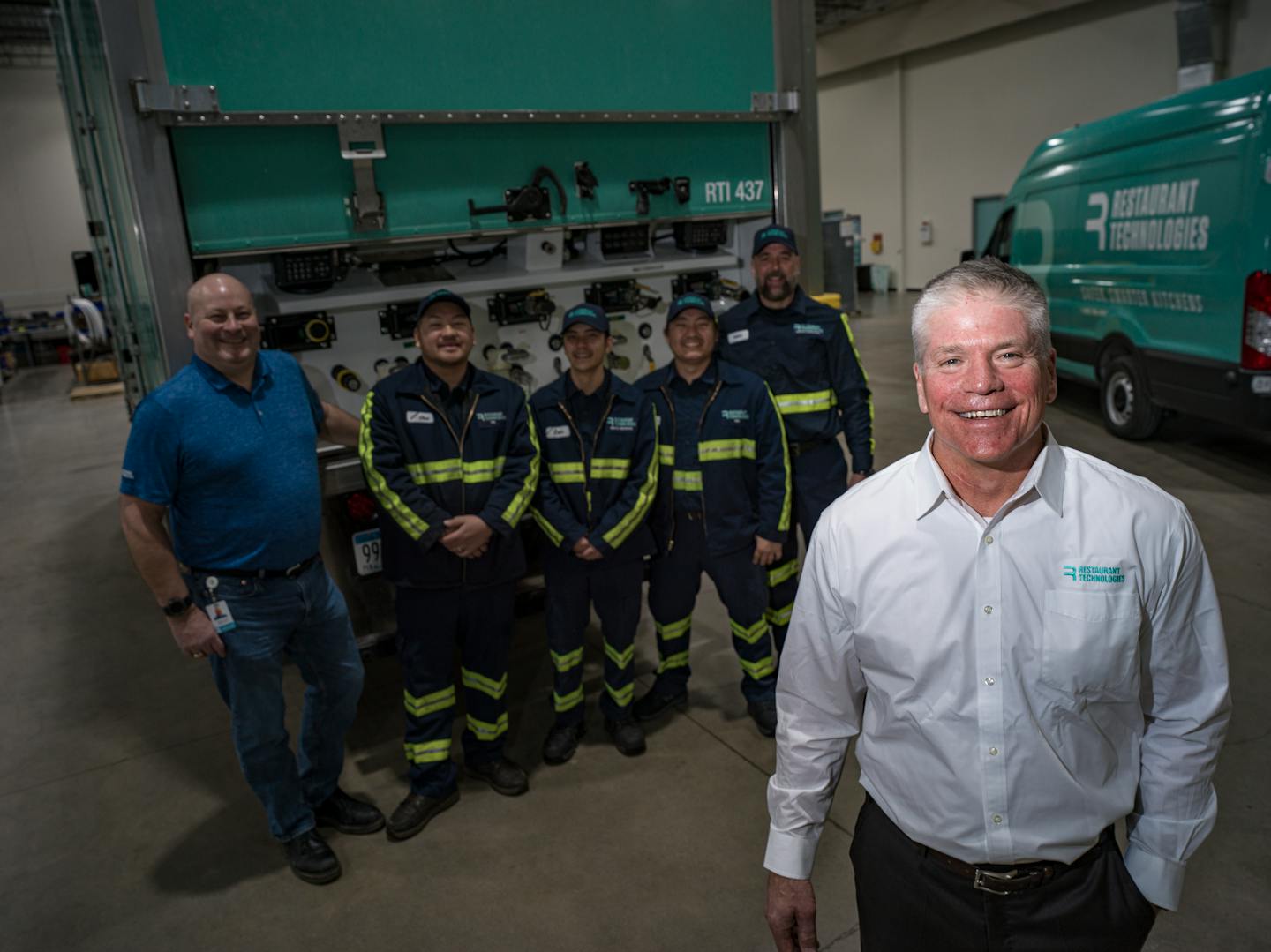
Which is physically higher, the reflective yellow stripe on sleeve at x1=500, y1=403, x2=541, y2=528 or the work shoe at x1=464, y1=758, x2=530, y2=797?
the reflective yellow stripe on sleeve at x1=500, y1=403, x2=541, y2=528

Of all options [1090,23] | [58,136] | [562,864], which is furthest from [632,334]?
[58,136]

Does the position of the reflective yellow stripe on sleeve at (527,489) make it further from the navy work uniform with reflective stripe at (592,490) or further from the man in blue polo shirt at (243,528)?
the man in blue polo shirt at (243,528)

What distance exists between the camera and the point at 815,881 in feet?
8.80

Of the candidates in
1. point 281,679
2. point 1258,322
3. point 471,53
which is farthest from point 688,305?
point 1258,322

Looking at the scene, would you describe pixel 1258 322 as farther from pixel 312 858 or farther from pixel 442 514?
pixel 312 858

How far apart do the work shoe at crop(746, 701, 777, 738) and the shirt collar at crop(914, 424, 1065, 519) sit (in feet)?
7.26

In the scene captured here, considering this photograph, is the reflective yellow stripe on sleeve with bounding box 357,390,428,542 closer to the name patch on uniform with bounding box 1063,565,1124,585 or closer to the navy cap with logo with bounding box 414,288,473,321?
the navy cap with logo with bounding box 414,288,473,321

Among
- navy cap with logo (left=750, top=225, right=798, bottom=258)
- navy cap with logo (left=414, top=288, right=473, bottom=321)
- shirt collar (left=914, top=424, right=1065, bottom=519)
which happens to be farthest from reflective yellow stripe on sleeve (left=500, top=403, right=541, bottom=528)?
shirt collar (left=914, top=424, right=1065, bottom=519)

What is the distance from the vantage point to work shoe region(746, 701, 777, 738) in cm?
351

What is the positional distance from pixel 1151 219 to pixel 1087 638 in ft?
20.7

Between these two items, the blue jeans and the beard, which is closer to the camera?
the blue jeans

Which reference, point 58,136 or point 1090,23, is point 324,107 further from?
point 58,136

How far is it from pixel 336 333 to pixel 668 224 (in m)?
1.57

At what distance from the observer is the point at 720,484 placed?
3.39 m
